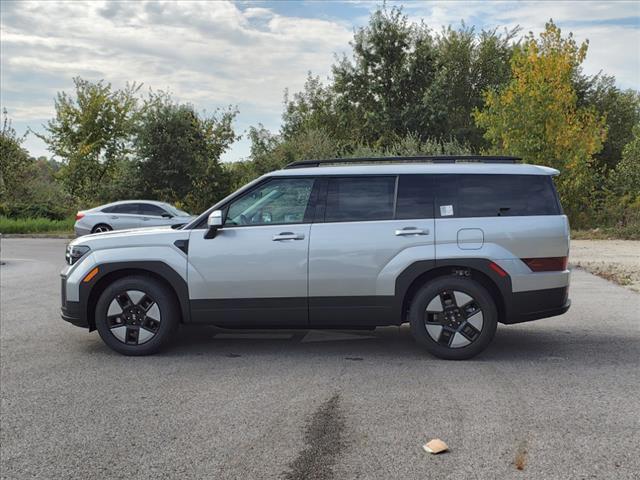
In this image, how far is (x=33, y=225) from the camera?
31188 millimetres

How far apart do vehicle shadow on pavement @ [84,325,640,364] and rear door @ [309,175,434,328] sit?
550mm

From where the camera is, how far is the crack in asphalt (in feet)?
13.1

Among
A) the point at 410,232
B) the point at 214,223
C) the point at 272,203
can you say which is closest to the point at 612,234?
the point at 410,232

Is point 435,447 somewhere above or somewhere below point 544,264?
below

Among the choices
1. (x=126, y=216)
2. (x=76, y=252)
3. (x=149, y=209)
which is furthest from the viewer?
(x=149, y=209)

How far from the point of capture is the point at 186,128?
109 feet

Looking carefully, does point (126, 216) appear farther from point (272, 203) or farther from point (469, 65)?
point (469, 65)

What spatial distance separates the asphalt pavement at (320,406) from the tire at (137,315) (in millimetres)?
164

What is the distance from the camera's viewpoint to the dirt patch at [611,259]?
42.7 ft

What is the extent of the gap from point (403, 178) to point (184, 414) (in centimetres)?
309

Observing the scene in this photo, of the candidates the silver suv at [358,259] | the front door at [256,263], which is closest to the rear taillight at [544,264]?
the silver suv at [358,259]

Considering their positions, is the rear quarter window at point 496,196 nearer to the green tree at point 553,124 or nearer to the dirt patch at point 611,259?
the dirt patch at point 611,259

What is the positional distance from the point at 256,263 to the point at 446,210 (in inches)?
73.7

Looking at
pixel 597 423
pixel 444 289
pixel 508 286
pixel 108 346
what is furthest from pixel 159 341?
pixel 597 423
